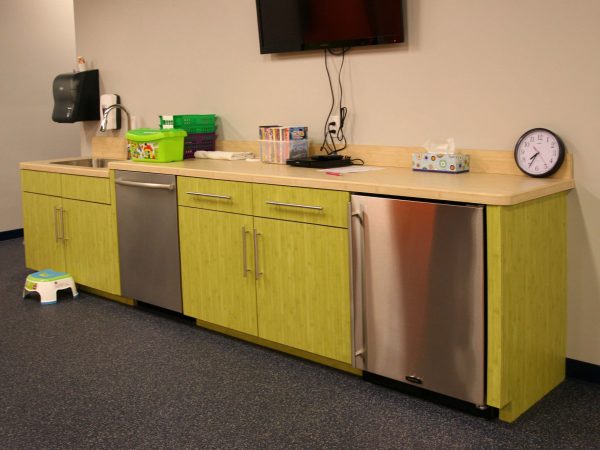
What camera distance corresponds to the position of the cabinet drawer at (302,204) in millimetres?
2936

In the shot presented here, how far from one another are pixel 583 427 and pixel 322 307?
112cm

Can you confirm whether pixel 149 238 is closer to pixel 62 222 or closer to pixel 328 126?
pixel 62 222

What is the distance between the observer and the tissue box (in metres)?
3.06

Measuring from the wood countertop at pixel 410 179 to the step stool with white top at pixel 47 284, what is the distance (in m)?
0.99

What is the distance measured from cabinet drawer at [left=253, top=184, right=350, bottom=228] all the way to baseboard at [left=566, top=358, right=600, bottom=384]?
43.8 inches

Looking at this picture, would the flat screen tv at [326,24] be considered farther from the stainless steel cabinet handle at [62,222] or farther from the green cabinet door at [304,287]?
the stainless steel cabinet handle at [62,222]

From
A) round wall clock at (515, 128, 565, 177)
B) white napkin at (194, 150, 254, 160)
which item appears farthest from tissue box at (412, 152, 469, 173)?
white napkin at (194, 150, 254, 160)

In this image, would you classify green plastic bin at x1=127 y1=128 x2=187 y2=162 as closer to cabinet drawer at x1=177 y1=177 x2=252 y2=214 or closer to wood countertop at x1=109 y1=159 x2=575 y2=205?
wood countertop at x1=109 y1=159 x2=575 y2=205

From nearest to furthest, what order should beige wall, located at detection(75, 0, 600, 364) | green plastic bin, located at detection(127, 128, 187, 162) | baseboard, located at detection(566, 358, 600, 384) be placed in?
Answer: beige wall, located at detection(75, 0, 600, 364) < baseboard, located at detection(566, 358, 600, 384) < green plastic bin, located at detection(127, 128, 187, 162)

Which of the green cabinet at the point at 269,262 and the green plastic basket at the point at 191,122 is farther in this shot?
the green plastic basket at the point at 191,122

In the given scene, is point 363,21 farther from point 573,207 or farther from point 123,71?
point 123,71

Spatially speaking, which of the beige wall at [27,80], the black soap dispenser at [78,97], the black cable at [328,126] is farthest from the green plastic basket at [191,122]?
the beige wall at [27,80]

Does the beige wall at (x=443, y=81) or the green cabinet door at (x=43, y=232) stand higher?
the beige wall at (x=443, y=81)

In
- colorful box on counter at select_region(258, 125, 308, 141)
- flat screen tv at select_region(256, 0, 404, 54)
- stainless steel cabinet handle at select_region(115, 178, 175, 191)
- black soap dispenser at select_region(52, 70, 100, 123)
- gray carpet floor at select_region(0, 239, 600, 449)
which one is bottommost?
gray carpet floor at select_region(0, 239, 600, 449)
